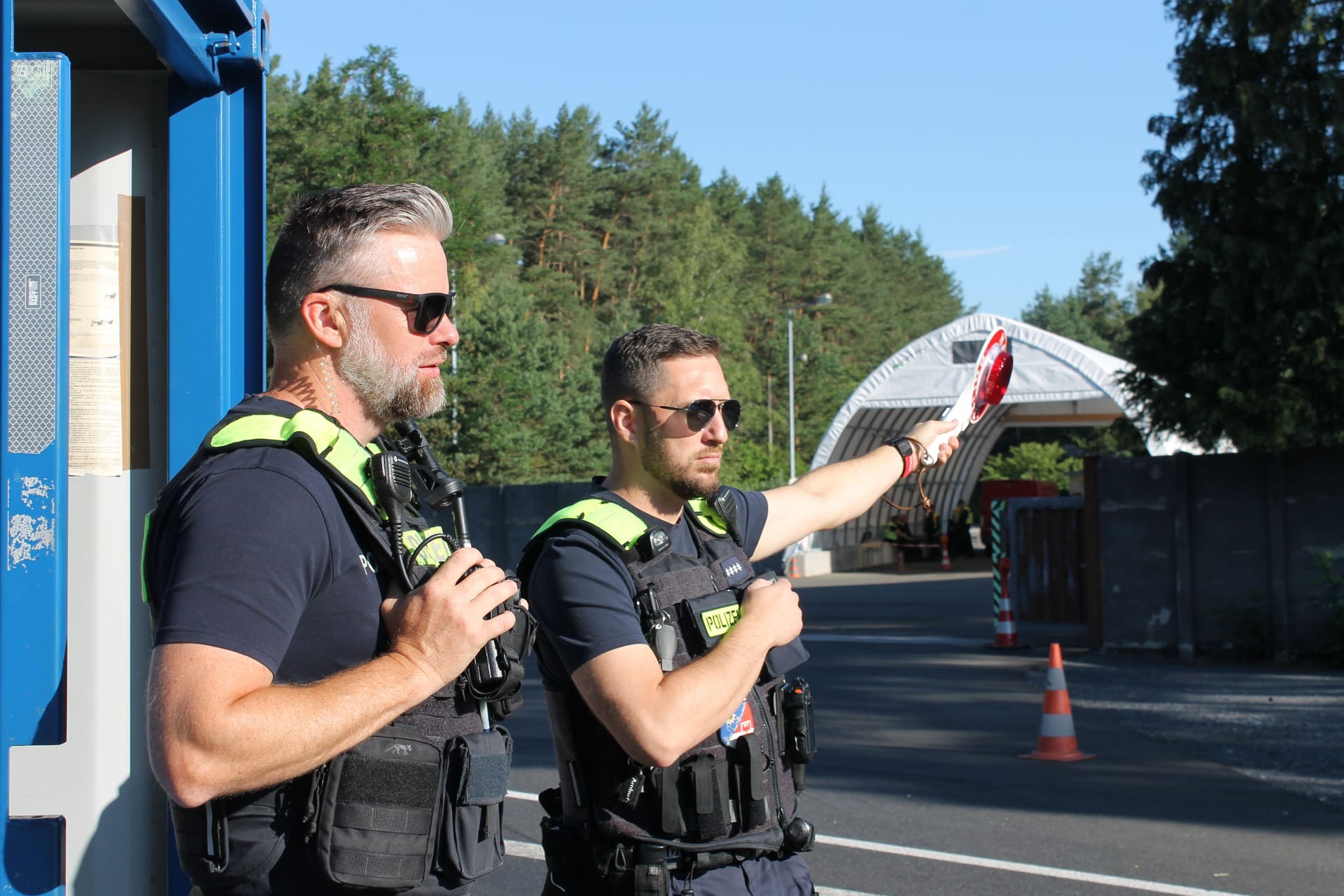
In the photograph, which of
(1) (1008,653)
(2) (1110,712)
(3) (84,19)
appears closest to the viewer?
(3) (84,19)

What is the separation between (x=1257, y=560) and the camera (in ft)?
41.8

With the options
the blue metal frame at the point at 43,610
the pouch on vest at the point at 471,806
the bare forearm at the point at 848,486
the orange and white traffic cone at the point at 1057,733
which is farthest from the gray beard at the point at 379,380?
the orange and white traffic cone at the point at 1057,733

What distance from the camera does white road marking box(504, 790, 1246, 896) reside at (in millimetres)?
5730

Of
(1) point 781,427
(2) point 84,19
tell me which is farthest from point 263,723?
(1) point 781,427

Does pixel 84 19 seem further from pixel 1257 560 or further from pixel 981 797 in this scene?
pixel 1257 560

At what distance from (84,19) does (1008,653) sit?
41.8 ft

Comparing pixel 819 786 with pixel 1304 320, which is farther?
pixel 1304 320

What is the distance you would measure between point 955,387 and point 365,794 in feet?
90.0

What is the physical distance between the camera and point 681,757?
9.21 feet

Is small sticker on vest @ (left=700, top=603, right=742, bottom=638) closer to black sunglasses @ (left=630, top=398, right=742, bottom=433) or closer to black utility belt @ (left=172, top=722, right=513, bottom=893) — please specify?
Result: black sunglasses @ (left=630, top=398, right=742, bottom=433)

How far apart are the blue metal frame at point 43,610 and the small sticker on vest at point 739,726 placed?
1.36 metres

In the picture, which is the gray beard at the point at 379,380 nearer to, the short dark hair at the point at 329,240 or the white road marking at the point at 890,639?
the short dark hair at the point at 329,240

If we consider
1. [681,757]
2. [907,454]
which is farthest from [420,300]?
[907,454]

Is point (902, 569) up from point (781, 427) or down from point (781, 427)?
down
